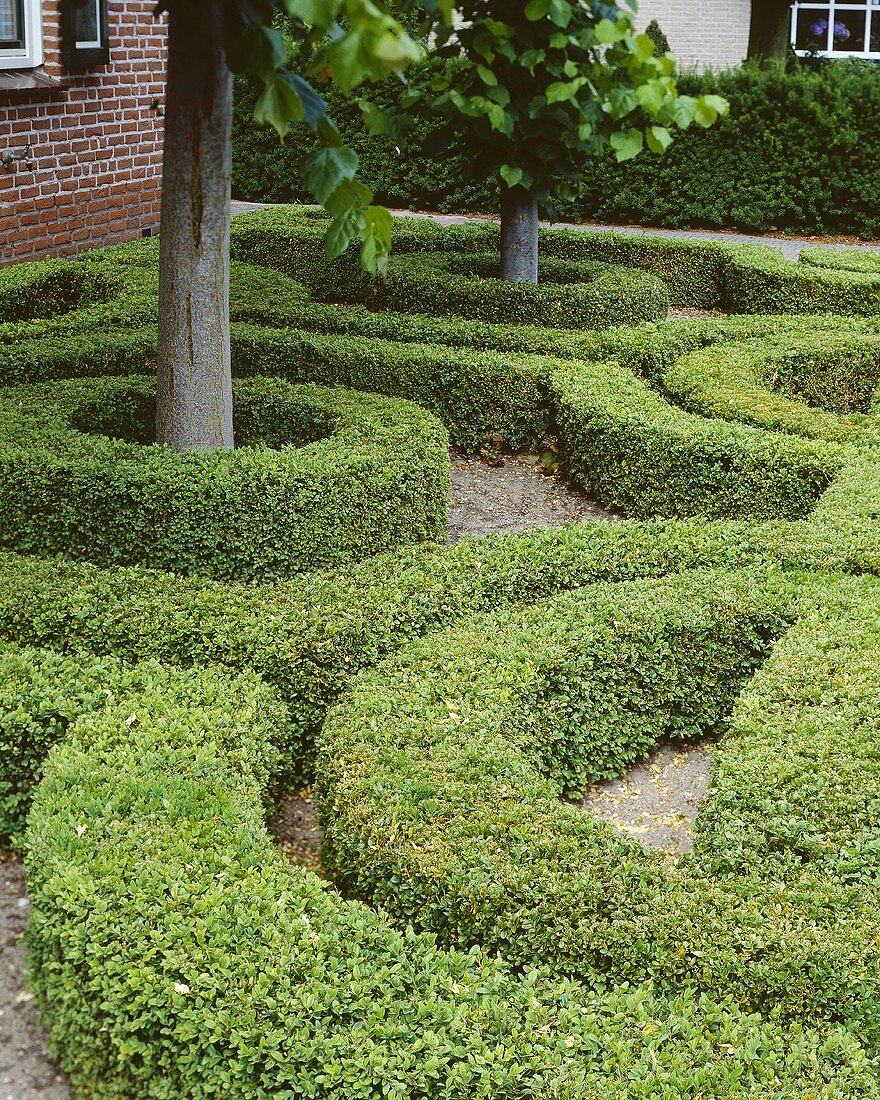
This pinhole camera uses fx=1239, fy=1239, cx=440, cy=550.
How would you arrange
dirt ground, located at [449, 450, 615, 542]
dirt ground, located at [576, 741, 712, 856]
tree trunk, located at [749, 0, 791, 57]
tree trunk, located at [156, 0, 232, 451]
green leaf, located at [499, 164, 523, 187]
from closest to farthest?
dirt ground, located at [576, 741, 712, 856] → tree trunk, located at [156, 0, 232, 451] → dirt ground, located at [449, 450, 615, 542] → green leaf, located at [499, 164, 523, 187] → tree trunk, located at [749, 0, 791, 57]

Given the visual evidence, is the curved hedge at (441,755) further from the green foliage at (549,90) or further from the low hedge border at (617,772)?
the green foliage at (549,90)

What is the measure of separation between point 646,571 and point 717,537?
52 centimetres

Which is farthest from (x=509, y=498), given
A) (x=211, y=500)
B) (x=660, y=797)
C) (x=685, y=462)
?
(x=660, y=797)

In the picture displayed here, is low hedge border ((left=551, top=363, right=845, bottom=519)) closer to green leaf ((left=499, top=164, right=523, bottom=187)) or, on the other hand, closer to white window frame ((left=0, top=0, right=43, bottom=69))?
green leaf ((left=499, top=164, right=523, bottom=187))

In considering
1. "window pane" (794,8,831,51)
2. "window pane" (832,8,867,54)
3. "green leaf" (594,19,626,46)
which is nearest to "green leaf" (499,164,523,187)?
"green leaf" (594,19,626,46)

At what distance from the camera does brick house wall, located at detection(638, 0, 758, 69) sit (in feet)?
80.5

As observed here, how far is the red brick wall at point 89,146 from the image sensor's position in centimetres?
1144

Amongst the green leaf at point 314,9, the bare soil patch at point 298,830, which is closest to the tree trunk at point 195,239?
the bare soil patch at point 298,830

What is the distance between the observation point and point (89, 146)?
12.5 meters

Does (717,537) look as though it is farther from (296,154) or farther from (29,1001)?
(296,154)

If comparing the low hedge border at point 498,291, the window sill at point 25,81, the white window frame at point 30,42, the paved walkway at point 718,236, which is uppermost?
the white window frame at point 30,42

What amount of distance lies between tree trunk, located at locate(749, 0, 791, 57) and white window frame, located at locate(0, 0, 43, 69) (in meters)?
13.6

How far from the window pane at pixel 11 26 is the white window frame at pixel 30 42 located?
0.12ft

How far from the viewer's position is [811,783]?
14.1ft
